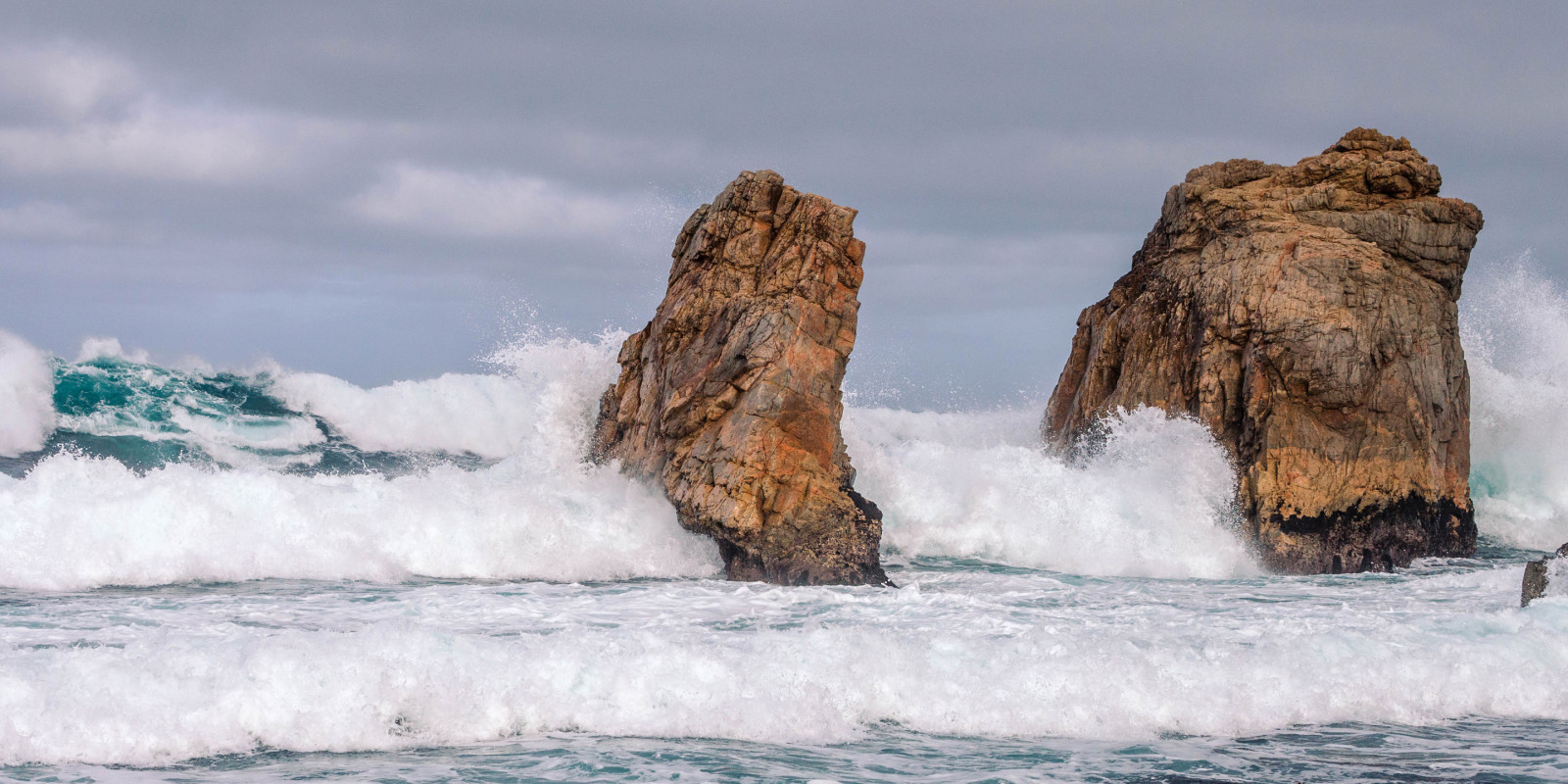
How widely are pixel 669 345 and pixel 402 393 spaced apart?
18.6 m

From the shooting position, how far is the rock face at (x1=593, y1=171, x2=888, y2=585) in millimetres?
12773

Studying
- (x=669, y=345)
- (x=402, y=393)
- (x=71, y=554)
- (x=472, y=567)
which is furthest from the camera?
(x=402, y=393)

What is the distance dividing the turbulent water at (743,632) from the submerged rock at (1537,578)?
586mm

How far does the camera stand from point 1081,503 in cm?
1625

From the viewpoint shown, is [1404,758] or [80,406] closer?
[1404,758]

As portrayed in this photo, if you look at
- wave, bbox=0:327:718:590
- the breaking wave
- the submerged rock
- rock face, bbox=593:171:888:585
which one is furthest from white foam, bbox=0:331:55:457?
the submerged rock

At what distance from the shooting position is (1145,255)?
19.4 m

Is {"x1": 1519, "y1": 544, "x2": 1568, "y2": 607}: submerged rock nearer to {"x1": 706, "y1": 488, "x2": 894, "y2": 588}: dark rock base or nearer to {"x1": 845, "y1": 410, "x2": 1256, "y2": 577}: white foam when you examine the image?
{"x1": 845, "y1": 410, "x2": 1256, "y2": 577}: white foam

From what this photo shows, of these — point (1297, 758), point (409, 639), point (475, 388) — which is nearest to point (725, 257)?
point (409, 639)

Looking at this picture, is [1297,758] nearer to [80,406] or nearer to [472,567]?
[472,567]

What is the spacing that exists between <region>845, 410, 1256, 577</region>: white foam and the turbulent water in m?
0.05

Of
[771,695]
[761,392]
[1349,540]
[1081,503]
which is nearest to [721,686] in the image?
[771,695]

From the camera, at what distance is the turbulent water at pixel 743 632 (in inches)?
274

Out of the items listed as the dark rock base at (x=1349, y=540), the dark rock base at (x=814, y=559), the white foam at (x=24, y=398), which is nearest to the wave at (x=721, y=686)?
the dark rock base at (x=814, y=559)
